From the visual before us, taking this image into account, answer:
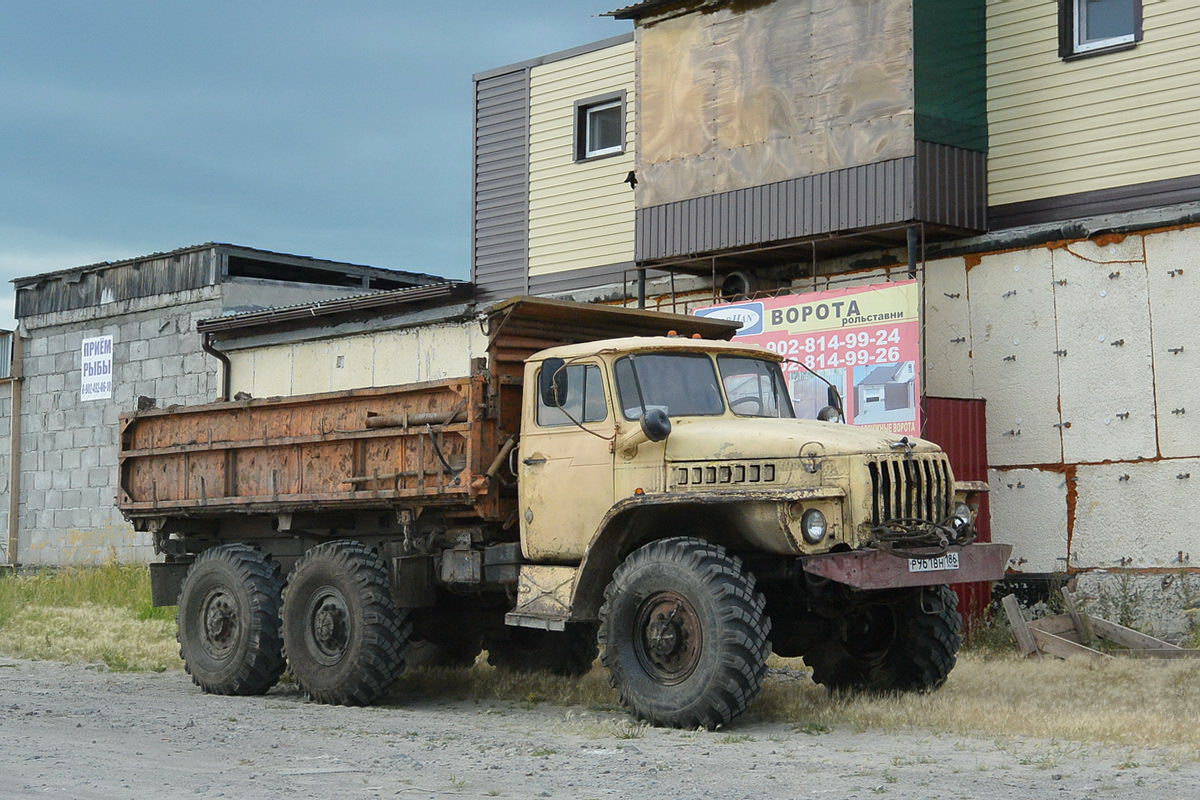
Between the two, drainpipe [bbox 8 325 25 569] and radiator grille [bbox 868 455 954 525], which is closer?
radiator grille [bbox 868 455 954 525]

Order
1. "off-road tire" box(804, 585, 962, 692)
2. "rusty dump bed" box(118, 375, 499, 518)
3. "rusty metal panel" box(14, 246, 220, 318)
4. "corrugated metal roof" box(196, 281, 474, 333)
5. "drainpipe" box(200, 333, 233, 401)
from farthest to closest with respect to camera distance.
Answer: "rusty metal panel" box(14, 246, 220, 318) → "drainpipe" box(200, 333, 233, 401) → "corrugated metal roof" box(196, 281, 474, 333) → "rusty dump bed" box(118, 375, 499, 518) → "off-road tire" box(804, 585, 962, 692)

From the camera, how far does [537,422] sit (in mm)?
11320

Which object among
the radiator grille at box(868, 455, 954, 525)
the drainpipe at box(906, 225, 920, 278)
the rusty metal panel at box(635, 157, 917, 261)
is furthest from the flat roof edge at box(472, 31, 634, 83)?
the radiator grille at box(868, 455, 954, 525)

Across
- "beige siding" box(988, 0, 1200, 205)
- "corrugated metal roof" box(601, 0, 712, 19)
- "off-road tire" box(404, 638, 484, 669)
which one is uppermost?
"corrugated metal roof" box(601, 0, 712, 19)

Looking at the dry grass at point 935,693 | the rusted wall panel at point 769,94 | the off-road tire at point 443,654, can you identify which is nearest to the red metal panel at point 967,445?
the dry grass at point 935,693

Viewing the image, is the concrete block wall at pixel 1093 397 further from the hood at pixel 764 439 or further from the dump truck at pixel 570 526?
the hood at pixel 764 439

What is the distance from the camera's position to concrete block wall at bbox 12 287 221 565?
90.9 feet

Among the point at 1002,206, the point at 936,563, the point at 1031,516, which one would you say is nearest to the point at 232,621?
the point at 936,563

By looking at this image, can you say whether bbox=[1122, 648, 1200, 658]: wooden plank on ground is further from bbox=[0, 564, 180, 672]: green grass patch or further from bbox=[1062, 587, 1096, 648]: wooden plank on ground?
bbox=[0, 564, 180, 672]: green grass patch

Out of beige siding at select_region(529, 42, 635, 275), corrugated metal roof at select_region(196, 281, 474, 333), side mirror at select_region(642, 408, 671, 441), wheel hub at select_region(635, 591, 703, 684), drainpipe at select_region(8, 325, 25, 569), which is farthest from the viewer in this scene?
drainpipe at select_region(8, 325, 25, 569)

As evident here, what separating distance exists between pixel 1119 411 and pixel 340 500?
Answer: 8295 mm

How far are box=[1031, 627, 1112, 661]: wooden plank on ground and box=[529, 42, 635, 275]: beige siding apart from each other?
8804 mm

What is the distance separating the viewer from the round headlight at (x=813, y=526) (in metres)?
9.72

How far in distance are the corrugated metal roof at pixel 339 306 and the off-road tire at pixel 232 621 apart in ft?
33.1
